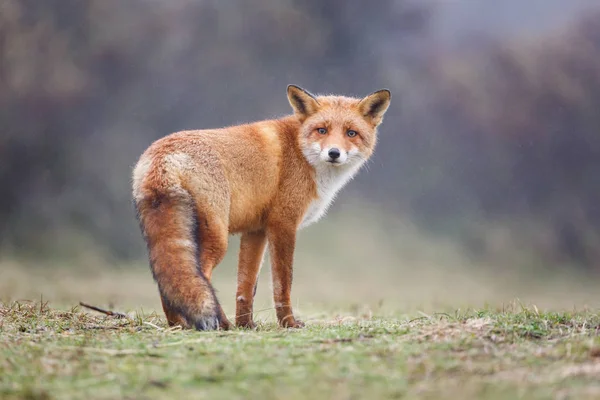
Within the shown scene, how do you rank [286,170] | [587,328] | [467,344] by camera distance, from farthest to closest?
[286,170], [587,328], [467,344]

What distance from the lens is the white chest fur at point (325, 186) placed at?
212 inches

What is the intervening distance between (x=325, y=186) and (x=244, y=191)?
0.87 metres

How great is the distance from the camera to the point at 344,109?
5703 millimetres

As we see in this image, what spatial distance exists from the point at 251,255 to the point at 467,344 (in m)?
2.54

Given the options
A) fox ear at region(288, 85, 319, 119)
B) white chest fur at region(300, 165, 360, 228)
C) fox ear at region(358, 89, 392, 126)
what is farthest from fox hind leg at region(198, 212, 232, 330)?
fox ear at region(358, 89, 392, 126)

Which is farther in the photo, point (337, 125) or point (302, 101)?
point (302, 101)

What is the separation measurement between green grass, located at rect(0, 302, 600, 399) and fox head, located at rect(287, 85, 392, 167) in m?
1.77

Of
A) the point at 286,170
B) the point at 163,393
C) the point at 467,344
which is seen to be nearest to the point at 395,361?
the point at 467,344

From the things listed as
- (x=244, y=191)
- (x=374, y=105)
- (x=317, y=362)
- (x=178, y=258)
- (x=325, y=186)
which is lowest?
(x=317, y=362)

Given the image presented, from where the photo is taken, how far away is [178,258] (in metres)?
4.05

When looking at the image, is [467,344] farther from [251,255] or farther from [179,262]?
[251,255]

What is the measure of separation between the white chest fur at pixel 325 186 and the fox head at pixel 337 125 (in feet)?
0.21

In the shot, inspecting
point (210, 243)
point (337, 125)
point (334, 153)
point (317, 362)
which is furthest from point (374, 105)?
point (317, 362)

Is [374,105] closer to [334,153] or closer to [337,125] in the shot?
[337,125]
